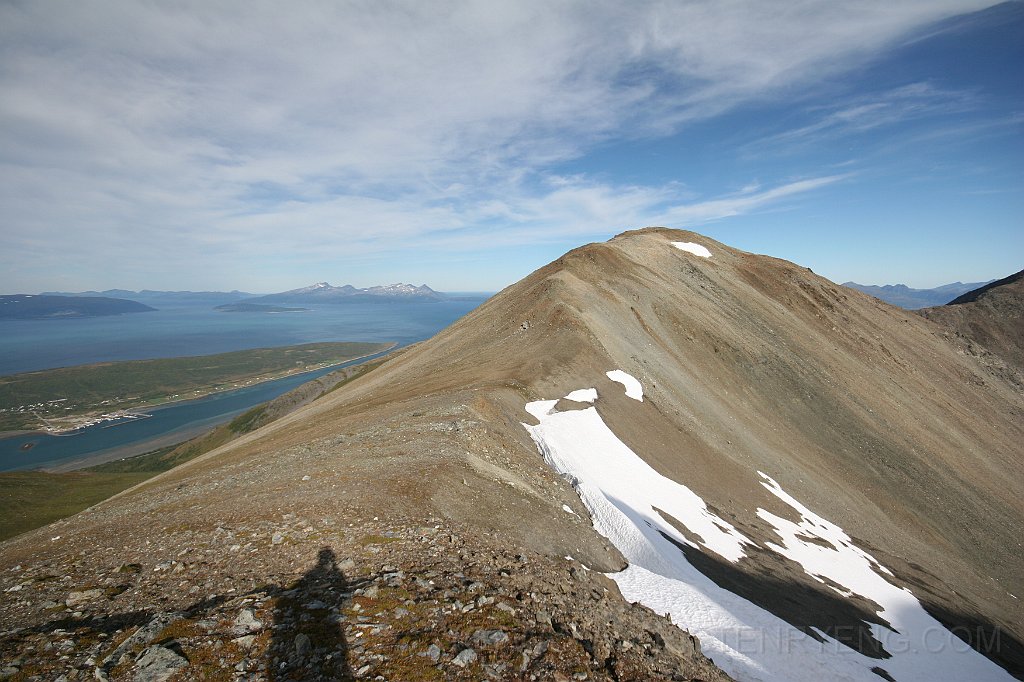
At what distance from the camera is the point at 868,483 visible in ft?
147

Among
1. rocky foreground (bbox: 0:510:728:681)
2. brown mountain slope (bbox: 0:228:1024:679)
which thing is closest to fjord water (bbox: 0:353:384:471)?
brown mountain slope (bbox: 0:228:1024:679)

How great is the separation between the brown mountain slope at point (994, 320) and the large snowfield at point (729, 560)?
108m

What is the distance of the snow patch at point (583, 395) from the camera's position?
28688mm

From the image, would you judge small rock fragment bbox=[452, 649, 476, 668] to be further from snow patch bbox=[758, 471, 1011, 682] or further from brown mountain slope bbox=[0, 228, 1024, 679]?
snow patch bbox=[758, 471, 1011, 682]

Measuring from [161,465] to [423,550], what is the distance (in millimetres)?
139750

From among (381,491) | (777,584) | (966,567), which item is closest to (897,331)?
(966,567)

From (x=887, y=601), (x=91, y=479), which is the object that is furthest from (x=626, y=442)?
(x=91, y=479)

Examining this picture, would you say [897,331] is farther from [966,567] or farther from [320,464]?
[320,464]

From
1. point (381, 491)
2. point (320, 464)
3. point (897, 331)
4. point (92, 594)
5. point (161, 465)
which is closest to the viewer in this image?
point (92, 594)

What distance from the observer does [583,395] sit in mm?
29359

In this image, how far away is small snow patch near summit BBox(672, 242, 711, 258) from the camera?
268ft

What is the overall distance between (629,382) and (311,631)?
29764 mm

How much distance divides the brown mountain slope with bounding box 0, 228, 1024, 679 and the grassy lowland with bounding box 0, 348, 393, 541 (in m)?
54.0

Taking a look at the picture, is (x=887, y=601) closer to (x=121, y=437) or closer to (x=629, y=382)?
(x=629, y=382)
